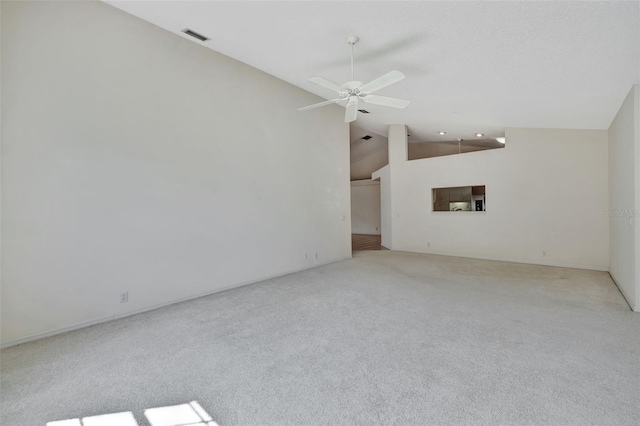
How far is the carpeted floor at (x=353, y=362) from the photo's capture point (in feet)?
5.97

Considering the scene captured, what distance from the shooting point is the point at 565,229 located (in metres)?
5.95

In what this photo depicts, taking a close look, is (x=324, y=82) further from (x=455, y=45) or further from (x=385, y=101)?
(x=455, y=45)

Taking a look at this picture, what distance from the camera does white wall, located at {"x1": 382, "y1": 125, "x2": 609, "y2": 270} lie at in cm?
566

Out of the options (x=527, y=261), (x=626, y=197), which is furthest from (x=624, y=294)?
(x=527, y=261)

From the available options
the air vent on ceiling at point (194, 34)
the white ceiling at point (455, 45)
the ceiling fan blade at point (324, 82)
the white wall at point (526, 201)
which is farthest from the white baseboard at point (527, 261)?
the air vent on ceiling at point (194, 34)

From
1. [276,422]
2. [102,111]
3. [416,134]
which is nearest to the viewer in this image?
[276,422]

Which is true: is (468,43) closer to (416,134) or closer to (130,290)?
(130,290)

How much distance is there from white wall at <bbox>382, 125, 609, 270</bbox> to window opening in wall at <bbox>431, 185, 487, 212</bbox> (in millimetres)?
287

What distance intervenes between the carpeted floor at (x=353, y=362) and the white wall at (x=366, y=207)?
912 cm

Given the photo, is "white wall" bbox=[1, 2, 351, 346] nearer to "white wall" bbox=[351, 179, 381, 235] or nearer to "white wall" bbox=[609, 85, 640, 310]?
"white wall" bbox=[609, 85, 640, 310]

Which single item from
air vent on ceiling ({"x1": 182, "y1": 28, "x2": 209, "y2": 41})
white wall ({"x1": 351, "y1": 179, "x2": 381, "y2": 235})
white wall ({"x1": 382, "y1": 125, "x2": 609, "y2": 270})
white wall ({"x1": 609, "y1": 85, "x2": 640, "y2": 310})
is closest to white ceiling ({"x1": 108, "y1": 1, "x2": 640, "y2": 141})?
air vent on ceiling ({"x1": 182, "y1": 28, "x2": 209, "y2": 41})

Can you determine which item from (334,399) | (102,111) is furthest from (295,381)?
(102,111)

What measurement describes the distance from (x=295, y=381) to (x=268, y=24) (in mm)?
3646

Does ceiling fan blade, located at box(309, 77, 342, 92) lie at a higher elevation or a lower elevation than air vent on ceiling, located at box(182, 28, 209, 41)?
lower
